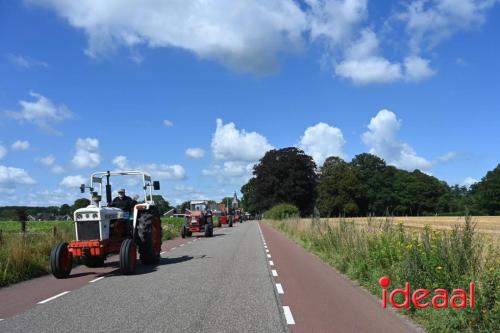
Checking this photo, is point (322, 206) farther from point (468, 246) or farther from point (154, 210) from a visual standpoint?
point (468, 246)

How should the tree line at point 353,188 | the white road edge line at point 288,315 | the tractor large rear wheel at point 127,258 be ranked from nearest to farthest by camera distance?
the white road edge line at point 288,315 → the tractor large rear wheel at point 127,258 → the tree line at point 353,188

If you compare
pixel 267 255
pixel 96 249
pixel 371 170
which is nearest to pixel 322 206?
Answer: pixel 371 170

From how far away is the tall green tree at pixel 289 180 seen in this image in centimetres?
8831

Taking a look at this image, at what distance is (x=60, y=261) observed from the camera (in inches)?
493

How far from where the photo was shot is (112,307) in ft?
27.5

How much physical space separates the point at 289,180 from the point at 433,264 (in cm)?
7964

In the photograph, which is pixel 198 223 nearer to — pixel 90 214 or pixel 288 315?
pixel 90 214

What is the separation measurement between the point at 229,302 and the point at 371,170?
11343 cm

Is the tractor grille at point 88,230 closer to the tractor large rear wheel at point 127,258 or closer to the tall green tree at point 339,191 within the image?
the tractor large rear wheel at point 127,258

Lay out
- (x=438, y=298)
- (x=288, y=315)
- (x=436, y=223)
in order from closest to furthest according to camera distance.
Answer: (x=438, y=298), (x=288, y=315), (x=436, y=223)

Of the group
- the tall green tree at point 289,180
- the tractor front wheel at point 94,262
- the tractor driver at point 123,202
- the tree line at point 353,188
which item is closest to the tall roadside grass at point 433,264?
the tractor driver at point 123,202

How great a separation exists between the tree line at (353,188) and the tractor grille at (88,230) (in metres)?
64.0

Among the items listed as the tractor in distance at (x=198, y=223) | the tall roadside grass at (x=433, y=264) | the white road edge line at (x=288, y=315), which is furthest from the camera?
the tractor in distance at (x=198, y=223)

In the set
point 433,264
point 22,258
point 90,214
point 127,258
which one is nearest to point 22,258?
point 22,258
